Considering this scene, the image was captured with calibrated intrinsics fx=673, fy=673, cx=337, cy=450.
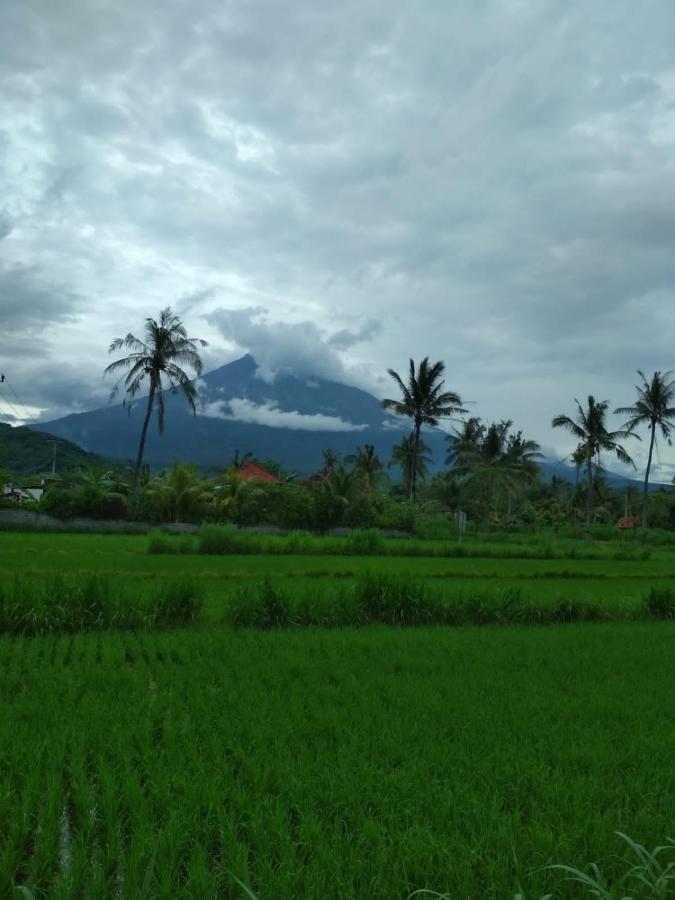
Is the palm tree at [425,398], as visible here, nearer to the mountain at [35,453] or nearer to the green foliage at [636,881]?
the green foliage at [636,881]

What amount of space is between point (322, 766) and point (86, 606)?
19.6 ft

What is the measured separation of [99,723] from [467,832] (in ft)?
8.98

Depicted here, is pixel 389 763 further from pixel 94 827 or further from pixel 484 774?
pixel 94 827

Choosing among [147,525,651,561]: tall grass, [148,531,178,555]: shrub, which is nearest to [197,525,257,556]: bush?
[147,525,651,561]: tall grass

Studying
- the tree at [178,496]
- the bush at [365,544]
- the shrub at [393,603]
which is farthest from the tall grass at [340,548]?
the shrub at [393,603]

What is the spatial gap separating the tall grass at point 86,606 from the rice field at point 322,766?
71 centimetres

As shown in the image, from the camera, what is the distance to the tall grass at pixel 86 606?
858 cm

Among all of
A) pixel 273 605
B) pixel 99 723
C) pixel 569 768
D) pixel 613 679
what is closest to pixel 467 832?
pixel 569 768

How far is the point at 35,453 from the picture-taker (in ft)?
300

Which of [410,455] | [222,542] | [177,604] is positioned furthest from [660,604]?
[410,455]

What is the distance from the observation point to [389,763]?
13.8 ft

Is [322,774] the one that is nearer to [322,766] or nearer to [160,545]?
[322,766]

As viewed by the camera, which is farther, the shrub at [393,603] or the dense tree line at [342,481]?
the dense tree line at [342,481]

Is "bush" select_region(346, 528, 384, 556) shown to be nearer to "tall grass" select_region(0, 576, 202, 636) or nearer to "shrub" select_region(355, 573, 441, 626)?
"shrub" select_region(355, 573, 441, 626)
